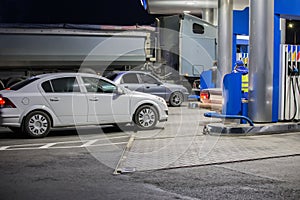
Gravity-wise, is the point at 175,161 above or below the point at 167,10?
below

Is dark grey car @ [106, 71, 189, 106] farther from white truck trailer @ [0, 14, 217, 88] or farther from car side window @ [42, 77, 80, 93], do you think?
car side window @ [42, 77, 80, 93]

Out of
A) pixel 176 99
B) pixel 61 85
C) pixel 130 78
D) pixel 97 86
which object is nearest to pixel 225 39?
pixel 176 99

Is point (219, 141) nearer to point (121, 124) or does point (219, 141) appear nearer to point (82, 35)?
point (121, 124)

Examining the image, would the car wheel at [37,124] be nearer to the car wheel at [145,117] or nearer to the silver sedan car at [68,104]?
the silver sedan car at [68,104]

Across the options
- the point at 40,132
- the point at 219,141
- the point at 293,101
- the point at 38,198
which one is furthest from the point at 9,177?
the point at 293,101

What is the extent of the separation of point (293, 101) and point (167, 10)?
736 inches

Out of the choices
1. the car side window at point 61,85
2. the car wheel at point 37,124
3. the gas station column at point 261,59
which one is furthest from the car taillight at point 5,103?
the gas station column at point 261,59

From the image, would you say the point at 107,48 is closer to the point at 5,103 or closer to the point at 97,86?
the point at 97,86

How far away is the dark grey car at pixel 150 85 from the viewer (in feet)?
59.7

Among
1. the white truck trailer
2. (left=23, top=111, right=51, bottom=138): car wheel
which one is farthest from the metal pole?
(left=23, top=111, right=51, bottom=138): car wheel

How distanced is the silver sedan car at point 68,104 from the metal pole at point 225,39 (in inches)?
304

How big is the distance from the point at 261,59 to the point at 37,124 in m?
5.78

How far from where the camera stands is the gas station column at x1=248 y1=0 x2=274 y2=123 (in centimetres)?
1157

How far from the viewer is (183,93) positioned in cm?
2045
